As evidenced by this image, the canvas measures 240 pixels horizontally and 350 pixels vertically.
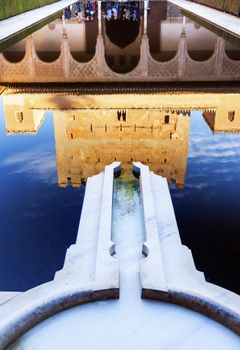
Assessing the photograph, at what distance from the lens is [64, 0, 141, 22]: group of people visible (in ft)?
68.3

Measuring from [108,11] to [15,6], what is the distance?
22.4 ft

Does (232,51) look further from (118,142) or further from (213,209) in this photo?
(213,209)

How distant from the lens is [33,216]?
11.9ft

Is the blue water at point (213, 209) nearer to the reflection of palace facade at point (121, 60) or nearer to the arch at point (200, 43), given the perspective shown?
the reflection of palace facade at point (121, 60)

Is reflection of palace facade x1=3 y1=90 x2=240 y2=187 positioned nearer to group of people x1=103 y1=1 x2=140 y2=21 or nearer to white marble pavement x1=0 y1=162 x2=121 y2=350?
white marble pavement x1=0 y1=162 x2=121 y2=350

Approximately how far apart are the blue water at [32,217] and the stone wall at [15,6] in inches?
426

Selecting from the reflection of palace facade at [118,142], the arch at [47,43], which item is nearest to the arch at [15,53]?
the arch at [47,43]

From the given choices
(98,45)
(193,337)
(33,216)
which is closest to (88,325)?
(193,337)

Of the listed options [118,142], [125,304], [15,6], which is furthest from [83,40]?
Result: [125,304]

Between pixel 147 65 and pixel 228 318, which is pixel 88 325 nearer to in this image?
pixel 228 318

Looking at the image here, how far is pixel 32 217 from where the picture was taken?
11.9ft

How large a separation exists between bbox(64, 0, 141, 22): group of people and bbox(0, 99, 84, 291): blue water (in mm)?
15888

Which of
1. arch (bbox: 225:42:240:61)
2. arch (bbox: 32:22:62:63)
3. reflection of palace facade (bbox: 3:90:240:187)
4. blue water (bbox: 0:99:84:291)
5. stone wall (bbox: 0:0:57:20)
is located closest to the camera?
blue water (bbox: 0:99:84:291)

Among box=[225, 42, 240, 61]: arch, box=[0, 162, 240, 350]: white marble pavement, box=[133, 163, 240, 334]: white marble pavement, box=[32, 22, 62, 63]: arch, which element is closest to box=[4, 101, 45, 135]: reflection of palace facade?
box=[133, 163, 240, 334]: white marble pavement
